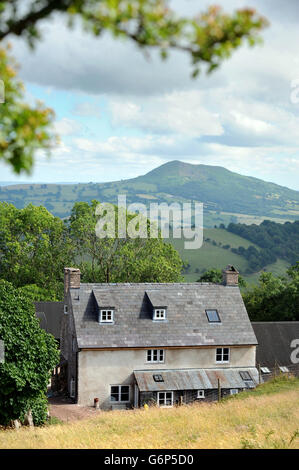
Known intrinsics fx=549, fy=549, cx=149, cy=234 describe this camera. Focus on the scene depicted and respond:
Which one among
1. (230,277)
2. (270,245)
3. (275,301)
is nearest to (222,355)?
(230,277)

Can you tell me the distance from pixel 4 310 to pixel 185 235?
146 metres

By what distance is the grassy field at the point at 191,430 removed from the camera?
1666cm

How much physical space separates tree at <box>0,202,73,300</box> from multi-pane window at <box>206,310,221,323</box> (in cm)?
2102

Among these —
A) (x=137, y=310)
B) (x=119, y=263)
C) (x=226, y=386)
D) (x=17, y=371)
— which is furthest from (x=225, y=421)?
(x=119, y=263)

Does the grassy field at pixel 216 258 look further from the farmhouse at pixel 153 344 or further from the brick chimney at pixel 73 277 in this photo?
the brick chimney at pixel 73 277

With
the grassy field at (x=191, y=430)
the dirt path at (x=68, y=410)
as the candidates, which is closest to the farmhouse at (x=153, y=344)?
the dirt path at (x=68, y=410)

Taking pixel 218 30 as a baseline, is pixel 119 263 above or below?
below

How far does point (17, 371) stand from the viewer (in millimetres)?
26734

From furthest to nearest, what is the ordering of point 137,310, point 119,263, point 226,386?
point 119,263 < point 137,310 < point 226,386

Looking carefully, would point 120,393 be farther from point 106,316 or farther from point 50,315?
point 50,315

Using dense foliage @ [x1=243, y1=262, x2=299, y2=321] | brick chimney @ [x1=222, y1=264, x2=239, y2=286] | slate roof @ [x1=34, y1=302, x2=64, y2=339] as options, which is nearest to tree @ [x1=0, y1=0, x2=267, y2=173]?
brick chimney @ [x1=222, y1=264, x2=239, y2=286]
